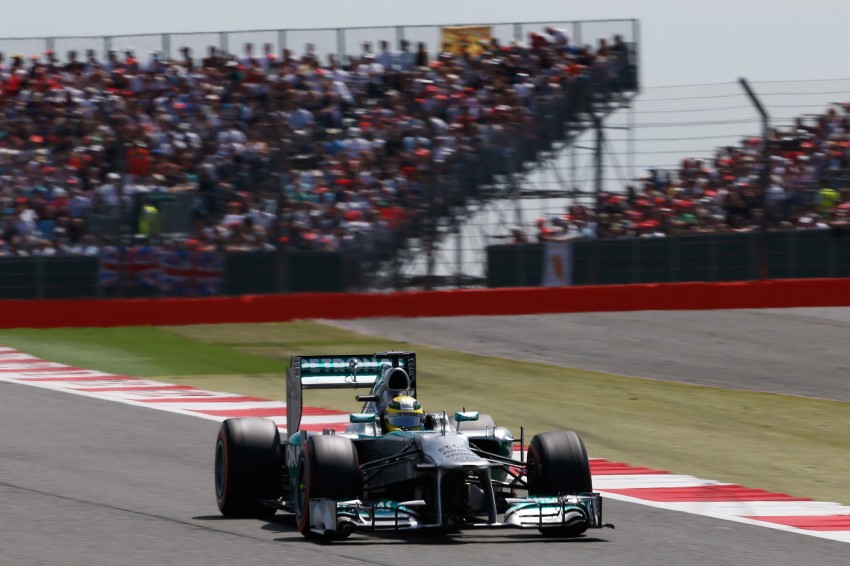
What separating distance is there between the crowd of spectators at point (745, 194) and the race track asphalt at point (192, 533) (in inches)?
405

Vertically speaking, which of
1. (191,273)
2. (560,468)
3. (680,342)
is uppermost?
(191,273)

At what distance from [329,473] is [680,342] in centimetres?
1176

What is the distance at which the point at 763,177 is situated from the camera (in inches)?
809

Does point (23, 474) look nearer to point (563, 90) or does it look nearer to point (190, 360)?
point (190, 360)

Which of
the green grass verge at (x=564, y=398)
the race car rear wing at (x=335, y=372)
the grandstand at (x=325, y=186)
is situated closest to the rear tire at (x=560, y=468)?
the race car rear wing at (x=335, y=372)

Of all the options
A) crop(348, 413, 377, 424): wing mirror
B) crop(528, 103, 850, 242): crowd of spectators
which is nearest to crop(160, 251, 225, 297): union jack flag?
crop(528, 103, 850, 242): crowd of spectators

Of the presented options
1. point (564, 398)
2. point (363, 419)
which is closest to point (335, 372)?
point (363, 419)

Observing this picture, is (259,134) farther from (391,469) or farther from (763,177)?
(391,469)

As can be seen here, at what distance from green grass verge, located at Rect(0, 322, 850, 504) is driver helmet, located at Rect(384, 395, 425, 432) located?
315 centimetres

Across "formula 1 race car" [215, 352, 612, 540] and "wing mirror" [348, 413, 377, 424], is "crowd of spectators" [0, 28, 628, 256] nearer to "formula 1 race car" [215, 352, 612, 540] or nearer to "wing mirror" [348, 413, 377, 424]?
"formula 1 race car" [215, 352, 612, 540]

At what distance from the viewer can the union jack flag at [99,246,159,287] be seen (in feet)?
61.9

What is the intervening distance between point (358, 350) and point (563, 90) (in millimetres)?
6992

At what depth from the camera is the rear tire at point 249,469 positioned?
805cm

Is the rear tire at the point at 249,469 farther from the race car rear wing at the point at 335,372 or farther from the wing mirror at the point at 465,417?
the wing mirror at the point at 465,417
